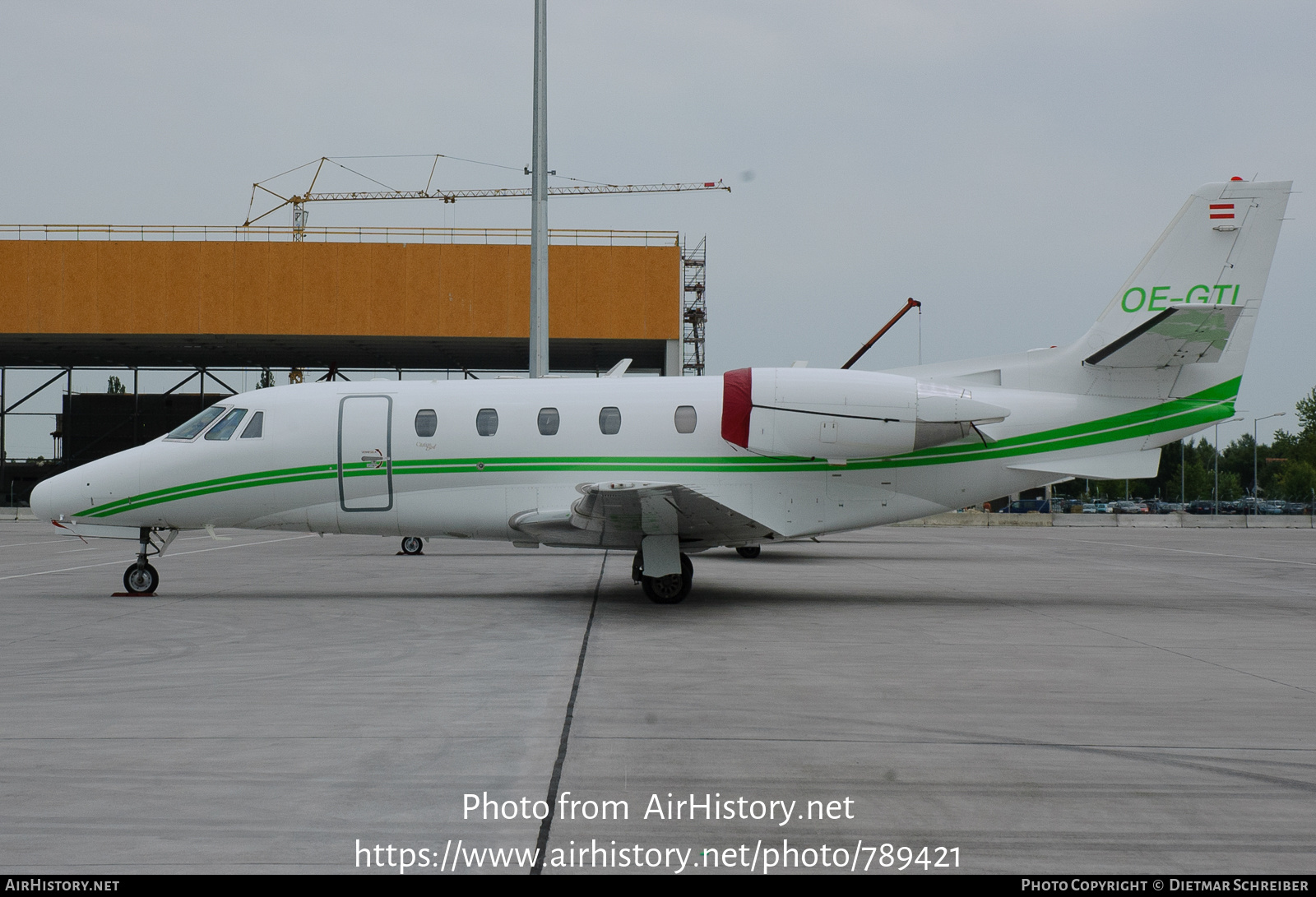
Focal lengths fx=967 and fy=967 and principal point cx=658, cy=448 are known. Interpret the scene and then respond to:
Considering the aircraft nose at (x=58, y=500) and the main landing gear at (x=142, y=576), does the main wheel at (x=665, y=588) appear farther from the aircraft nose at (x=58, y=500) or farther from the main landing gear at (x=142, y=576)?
the aircraft nose at (x=58, y=500)

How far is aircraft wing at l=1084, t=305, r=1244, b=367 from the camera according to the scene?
12.1 m

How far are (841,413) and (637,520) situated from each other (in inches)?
113

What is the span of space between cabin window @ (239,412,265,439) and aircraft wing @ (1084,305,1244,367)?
11.3 m

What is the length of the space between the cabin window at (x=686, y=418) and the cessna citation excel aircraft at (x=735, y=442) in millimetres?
32

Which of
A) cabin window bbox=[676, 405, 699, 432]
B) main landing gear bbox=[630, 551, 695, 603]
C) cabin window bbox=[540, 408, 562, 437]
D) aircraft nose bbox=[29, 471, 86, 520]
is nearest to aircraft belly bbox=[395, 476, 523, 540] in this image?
cabin window bbox=[540, 408, 562, 437]

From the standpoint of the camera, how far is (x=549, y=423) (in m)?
12.9

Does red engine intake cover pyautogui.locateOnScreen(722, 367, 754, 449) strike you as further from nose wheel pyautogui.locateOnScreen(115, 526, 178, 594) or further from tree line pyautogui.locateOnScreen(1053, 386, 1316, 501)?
tree line pyautogui.locateOnScreen(1053, 386, 1316, 501)

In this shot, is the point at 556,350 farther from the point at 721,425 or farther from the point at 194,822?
the point at 194,822

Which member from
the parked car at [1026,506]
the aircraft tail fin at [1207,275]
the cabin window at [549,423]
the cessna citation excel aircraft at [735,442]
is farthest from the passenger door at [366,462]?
the parked car at [1026,506]

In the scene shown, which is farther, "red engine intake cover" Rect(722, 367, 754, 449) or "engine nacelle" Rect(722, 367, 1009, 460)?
"red engine intake cover" Rect(722, 367, 754, 449)

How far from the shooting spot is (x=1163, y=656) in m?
9.03

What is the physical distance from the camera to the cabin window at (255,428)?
1323 cm

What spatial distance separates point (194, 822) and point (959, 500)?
1054 cm

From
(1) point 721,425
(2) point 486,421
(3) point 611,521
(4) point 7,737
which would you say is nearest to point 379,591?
(2) point 486,421
